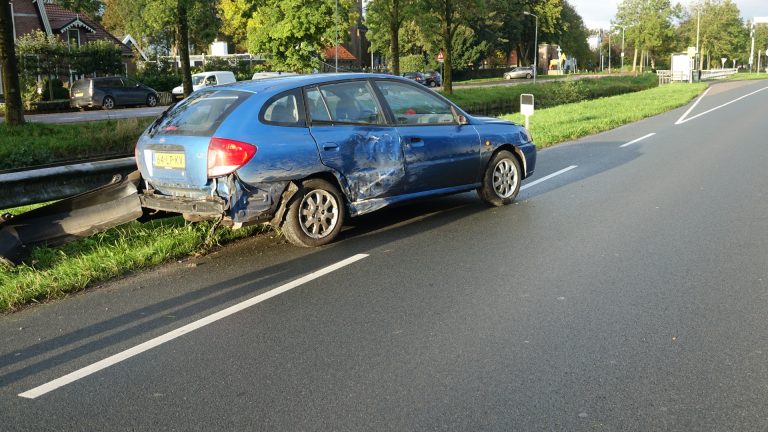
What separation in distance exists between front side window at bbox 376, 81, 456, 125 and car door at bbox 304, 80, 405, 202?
214 mm

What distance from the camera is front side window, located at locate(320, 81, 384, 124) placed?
7.58 m

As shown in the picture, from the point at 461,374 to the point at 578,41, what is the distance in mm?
108467

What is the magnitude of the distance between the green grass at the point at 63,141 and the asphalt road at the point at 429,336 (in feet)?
39.5

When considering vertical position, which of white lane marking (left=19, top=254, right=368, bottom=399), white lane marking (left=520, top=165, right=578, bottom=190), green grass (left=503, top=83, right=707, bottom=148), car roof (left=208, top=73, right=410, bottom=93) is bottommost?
white lane marking (left=19, top=254, right=368, bottom=399)

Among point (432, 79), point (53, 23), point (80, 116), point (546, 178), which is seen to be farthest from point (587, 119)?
point (432, 79)

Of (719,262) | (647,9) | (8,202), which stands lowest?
(719,262)

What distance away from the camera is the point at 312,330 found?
5.00 meters

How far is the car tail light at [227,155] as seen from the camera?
669cm

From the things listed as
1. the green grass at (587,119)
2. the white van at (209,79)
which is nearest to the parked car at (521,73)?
the white van at (209,79)

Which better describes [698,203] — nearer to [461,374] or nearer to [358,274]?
[358,274]

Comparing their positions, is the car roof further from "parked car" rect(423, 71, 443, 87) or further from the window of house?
"parked car" rect(423, 71, 443, 87)

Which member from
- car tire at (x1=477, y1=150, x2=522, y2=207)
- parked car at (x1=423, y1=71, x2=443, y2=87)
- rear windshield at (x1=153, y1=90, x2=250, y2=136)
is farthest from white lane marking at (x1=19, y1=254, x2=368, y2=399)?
parked car at (x1=423, y1=71, x2=443, y2=87)

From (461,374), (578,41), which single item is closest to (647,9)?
(578,41)

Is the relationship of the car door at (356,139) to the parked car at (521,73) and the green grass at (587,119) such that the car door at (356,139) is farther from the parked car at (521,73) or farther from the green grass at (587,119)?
the parked car at (521,73)
